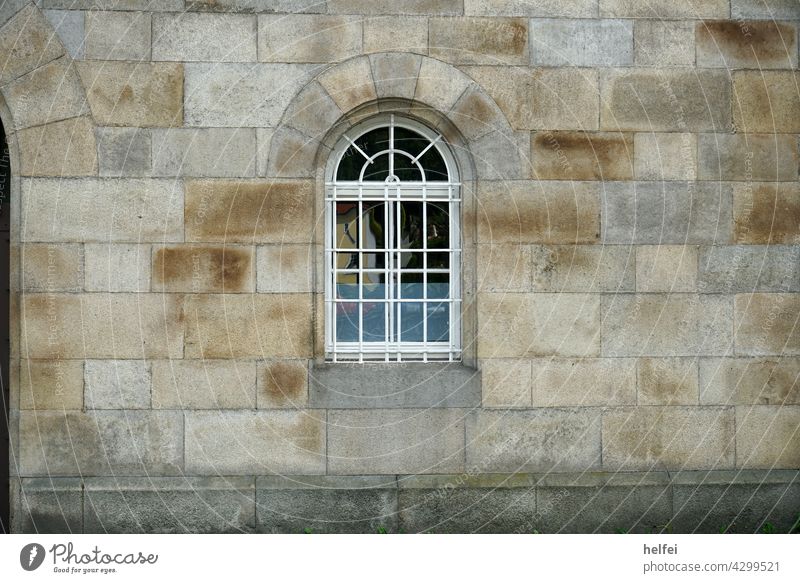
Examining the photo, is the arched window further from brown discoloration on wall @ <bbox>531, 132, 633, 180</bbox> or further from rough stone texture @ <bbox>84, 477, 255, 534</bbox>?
rough stone texture @ <bbox>84, 477, 255, 534</bbox>

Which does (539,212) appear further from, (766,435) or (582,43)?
(766,435)

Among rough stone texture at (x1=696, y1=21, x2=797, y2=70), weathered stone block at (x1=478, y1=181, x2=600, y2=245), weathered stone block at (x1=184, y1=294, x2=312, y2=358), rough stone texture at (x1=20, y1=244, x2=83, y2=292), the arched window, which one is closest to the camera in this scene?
rough stone texture at (x1=20, y1=244, x2=83, y2=292)

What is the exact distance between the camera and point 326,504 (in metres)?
9.45

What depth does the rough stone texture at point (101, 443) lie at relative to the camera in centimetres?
937

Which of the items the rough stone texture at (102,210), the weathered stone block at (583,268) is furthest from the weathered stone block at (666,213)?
the rough stone texture at (102,210)

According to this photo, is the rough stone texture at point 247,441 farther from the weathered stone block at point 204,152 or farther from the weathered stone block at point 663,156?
the weathered stone block at point 663,156

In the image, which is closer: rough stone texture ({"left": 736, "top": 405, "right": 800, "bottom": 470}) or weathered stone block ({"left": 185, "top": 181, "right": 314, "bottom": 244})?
weathered stone block ({"left": 185, "top": 181, "right": 314, "bottom": 244})

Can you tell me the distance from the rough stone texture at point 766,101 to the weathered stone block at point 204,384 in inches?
192

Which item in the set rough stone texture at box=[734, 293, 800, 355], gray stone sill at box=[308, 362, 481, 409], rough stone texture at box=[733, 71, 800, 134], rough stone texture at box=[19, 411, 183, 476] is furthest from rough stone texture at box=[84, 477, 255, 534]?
rough stone texture at box=[733, 71, 800, 134]

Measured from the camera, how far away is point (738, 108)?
381 inches

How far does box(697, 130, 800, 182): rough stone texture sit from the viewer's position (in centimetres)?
966

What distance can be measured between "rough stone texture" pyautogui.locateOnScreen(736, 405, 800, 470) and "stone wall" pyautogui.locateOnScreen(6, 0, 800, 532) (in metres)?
0.03

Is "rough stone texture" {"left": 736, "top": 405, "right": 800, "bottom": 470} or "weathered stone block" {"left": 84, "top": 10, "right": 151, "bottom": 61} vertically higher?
"weathered stone block" {"left": 84, "top": 10, "right": 151, "bottom": 61}

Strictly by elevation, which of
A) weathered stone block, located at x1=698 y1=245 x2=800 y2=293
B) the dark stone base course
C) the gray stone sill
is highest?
weathered stone block, located at x1=698 y1=245 x2=800 y2=293
